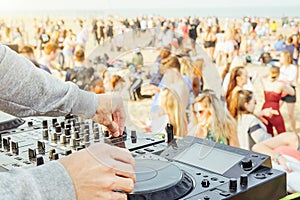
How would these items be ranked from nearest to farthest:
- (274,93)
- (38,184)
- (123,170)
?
1. (38,184)
2. (123,170)
3. (274,93)

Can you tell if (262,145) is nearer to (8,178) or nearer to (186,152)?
(186,152)

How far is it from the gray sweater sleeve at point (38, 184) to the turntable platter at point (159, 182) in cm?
19

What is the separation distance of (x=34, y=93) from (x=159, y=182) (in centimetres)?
34

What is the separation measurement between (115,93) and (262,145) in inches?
77.9

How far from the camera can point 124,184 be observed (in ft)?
2.26

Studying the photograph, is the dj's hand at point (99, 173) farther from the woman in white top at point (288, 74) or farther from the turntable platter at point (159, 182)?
the woman in white top at point (288, 74)

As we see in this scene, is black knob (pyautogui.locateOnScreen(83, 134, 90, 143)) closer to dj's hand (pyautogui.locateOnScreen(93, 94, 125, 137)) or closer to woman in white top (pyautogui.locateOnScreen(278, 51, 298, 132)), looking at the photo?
dj's hand (pyautogui.locateOnScreen(93, 94, 125, 137))

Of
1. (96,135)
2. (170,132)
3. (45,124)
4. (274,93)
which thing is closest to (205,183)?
(170,132)

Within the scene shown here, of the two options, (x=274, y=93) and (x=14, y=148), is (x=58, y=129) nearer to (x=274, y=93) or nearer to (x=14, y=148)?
(x=14, y=148)

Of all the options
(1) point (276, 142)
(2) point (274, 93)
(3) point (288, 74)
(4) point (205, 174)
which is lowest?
(1) point (276, 142)

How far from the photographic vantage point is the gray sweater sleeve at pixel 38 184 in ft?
1.88

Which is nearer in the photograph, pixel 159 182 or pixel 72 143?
pixel 159 182

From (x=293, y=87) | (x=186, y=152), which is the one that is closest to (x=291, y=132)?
(x=293, y=87)

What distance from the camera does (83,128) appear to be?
1021 millimetres
